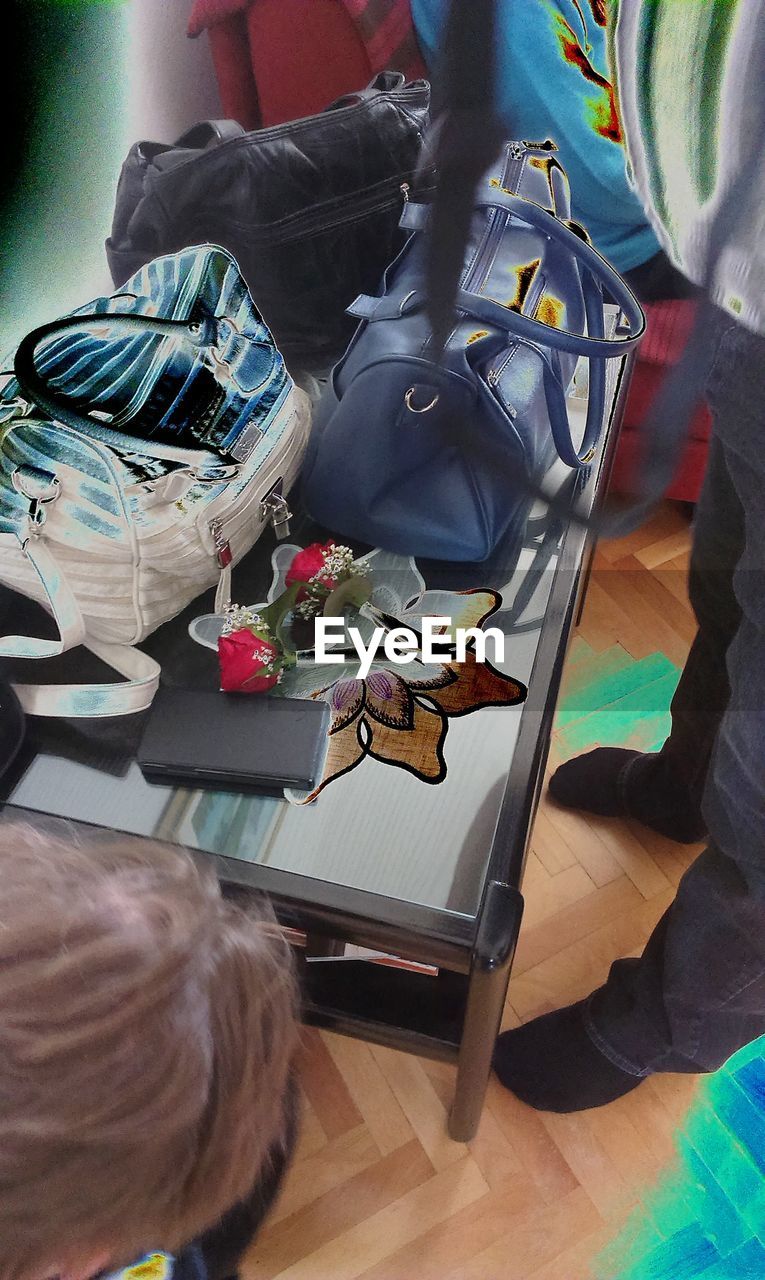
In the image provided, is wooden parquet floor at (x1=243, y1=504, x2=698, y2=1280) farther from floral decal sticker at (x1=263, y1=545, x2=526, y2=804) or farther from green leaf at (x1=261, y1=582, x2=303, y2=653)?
green leaf at (x1=261, y1=582, x2=303, y2=653)

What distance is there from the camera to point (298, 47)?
320 millimetres

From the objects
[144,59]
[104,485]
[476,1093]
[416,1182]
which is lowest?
[416,1182]

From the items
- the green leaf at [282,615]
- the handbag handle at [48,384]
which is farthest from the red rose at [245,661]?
the handbag handle at [48,384]

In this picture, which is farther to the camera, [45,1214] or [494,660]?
[494,660]

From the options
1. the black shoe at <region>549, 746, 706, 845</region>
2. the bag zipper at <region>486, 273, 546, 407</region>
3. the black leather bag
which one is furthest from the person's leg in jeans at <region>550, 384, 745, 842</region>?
the black leather bag

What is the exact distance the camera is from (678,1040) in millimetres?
620

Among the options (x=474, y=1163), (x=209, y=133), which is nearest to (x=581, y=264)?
(x=209, y=133)

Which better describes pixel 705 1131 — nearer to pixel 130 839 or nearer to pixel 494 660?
pixel 494 660

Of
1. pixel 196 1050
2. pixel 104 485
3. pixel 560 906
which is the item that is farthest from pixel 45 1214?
pixel 560 906

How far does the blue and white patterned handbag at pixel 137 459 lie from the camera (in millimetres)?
500

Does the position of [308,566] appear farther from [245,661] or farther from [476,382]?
[476,382]

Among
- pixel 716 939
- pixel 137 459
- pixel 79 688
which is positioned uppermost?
pixel 137 459

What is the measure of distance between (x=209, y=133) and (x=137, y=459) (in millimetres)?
189

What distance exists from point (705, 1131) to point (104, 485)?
78 cm
